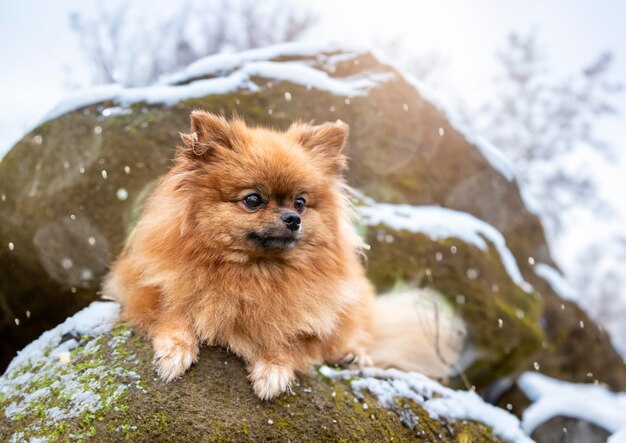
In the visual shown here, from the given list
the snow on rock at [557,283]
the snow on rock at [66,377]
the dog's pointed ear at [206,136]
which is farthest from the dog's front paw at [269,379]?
the snow on rock at [557,283]

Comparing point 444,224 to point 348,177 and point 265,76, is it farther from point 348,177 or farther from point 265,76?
point 265,76

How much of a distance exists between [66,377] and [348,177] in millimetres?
3130

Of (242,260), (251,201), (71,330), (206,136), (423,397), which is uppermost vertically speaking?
(206,136)

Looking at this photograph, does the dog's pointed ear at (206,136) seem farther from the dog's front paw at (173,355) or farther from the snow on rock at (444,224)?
the snow on rock at (444,224)

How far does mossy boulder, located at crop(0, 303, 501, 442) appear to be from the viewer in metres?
2.30

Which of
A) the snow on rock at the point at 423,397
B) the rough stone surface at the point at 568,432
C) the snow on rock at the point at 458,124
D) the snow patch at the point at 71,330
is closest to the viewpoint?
the snow patch at the point at 71,330

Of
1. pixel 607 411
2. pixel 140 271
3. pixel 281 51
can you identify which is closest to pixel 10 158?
pixel 140 271

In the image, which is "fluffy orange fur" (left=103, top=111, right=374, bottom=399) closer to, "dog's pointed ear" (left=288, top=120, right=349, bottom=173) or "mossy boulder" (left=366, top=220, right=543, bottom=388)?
"dog's pointed ear" (left=288, top=120, right=349, bottom=173)

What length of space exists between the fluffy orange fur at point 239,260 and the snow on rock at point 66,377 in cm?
19

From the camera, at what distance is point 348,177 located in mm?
4930

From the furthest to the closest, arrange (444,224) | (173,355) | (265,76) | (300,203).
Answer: (444,224) < (265,76) < (300,203) < (173,355)

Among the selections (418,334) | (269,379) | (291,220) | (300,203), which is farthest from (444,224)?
(269,379)

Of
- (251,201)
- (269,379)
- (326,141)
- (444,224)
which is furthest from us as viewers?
(444,224)

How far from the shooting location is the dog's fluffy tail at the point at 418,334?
3.67 meters
